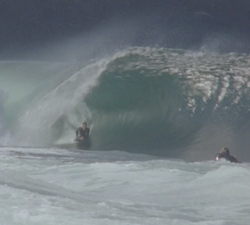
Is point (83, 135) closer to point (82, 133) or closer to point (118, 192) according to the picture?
point (82, 133)

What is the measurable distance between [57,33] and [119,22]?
5.20 feet

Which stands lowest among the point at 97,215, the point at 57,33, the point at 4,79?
the point at 97,215

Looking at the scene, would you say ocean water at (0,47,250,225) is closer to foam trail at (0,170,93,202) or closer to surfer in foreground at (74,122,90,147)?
surfer in foreground at (74,122,90,147)

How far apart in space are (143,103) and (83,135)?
1.87 metres

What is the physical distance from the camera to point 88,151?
12.9 m

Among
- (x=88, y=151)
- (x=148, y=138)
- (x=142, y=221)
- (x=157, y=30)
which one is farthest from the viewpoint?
(x=157, y=30)

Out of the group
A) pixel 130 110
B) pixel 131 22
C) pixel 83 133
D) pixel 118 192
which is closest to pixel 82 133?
pixel 83 133

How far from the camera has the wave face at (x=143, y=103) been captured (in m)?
14.0

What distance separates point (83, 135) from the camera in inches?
541

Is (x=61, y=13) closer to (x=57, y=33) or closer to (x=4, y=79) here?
(x=57, y=33)

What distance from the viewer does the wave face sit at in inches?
552

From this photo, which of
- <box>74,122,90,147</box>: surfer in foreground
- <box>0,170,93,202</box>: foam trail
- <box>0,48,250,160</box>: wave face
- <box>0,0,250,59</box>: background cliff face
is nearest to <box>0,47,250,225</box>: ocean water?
<box>0,48,250,160</box>: wave face

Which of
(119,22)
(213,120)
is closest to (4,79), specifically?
(119,22)

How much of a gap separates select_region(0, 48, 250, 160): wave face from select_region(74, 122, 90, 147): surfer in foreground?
184 mm
